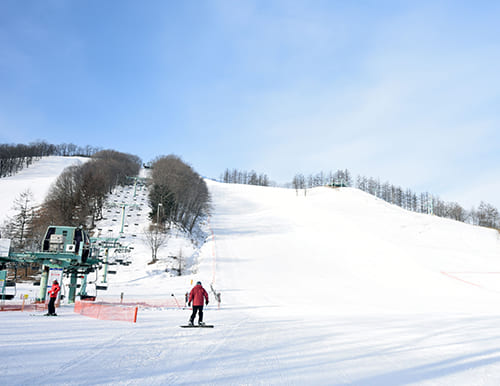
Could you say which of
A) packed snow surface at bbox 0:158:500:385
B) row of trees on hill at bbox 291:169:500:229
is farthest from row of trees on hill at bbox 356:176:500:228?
packed snow surface at bbox 0:158:500:385

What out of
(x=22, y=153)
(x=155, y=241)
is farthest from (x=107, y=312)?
(x=22, y=153)

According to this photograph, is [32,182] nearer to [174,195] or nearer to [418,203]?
[174,195]

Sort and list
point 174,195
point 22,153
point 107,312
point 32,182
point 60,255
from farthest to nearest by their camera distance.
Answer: point 22,153, point 32,182, point 174,195, point 60,255, point 107,312

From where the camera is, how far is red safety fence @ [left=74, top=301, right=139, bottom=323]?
14.0m

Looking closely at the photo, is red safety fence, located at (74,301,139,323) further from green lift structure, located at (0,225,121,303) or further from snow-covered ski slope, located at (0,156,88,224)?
snow-covered ski slope, located at (0,156,88,224)

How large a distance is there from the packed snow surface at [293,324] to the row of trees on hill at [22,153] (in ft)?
291

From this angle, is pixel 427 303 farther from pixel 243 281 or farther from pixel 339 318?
pixel 243 281

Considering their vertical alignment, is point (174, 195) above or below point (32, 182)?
below

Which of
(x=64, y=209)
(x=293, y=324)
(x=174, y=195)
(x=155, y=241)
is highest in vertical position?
(x=174, y=195)

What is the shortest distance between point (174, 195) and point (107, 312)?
149ft

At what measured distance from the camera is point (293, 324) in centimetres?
1385

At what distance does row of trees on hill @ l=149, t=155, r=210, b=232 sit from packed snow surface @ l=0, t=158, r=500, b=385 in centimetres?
814

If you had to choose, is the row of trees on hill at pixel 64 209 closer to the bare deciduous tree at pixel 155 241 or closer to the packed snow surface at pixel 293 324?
the packed snow surface at pixel 293 324

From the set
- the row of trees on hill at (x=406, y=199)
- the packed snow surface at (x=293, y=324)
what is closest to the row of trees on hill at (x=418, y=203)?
the row of trees on hill at (x=406, y=199)
